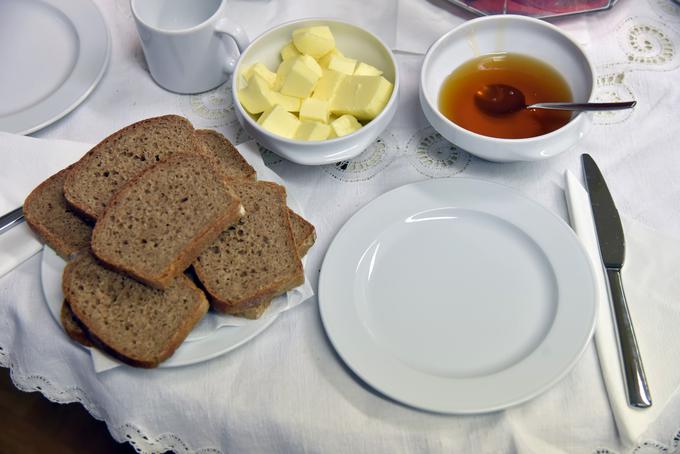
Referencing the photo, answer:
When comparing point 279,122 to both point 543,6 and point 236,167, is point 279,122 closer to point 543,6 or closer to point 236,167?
point 236,167

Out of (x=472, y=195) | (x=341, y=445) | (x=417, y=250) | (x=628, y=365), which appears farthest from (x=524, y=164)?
(x=341, y=445)

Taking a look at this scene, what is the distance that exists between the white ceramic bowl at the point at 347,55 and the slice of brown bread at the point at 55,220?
0.90ft

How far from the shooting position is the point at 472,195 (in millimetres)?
918

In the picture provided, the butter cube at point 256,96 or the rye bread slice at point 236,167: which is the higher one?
the butter cube at point 256,96

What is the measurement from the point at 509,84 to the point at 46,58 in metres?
0.78

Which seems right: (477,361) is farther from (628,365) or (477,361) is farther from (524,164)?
(524,164)

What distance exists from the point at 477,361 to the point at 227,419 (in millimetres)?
313

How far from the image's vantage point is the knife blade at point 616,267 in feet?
2.49

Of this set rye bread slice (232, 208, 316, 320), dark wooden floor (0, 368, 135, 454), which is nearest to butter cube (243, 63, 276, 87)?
rye bread slice (232, 208, 316, 320)

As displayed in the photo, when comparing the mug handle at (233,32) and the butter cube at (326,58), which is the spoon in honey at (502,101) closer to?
the butter cube at (326,58)

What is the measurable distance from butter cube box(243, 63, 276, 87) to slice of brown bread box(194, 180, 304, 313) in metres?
0.19

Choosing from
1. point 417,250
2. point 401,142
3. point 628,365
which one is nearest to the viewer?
point 628,365

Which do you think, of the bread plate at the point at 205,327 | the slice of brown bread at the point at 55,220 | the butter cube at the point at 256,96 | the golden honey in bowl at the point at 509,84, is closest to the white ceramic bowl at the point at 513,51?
Answer: the golden honey in bowl at the point at 509,84

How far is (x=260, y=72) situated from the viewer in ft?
3.32
